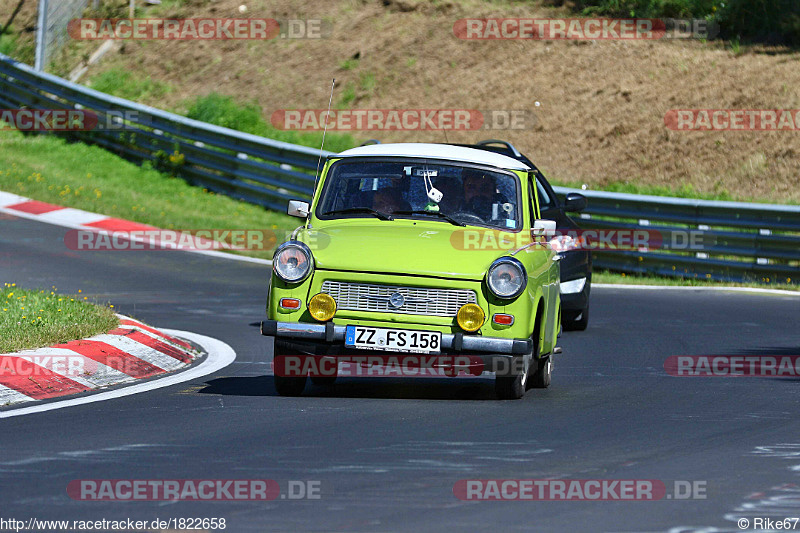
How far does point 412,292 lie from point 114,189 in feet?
50.8

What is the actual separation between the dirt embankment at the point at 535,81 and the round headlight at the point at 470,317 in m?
13.6

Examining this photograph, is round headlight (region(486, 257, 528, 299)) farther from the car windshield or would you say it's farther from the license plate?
the car windshield

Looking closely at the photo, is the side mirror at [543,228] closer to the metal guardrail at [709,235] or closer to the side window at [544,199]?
the side window at [544,199]

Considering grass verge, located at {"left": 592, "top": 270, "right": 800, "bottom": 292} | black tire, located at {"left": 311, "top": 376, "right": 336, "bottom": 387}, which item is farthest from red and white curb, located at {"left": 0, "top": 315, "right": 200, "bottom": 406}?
grass verge, located at {"left": 592, "top": 270, "right": 800, "bottom": 292}

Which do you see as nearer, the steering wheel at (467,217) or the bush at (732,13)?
the steering wheel at (467,217)

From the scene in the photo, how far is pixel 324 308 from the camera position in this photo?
356 inches

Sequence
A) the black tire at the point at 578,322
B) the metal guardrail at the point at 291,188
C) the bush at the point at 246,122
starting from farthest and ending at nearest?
the bush at the point at 246,122, the metal guardrail at the point at 291,188, the black tire at the point at 578,322

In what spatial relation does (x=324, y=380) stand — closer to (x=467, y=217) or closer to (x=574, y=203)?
(x=467, y=217)

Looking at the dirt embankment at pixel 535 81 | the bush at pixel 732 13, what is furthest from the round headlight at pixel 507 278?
the bush at pixel 732 13

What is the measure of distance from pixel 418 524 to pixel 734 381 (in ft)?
17.8

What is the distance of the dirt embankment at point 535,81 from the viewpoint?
Answer: 2345cm

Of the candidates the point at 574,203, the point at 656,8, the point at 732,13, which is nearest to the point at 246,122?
the point at 656,8

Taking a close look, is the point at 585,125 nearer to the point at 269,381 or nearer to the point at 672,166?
the point at 672,166

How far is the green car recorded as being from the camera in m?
8.91
